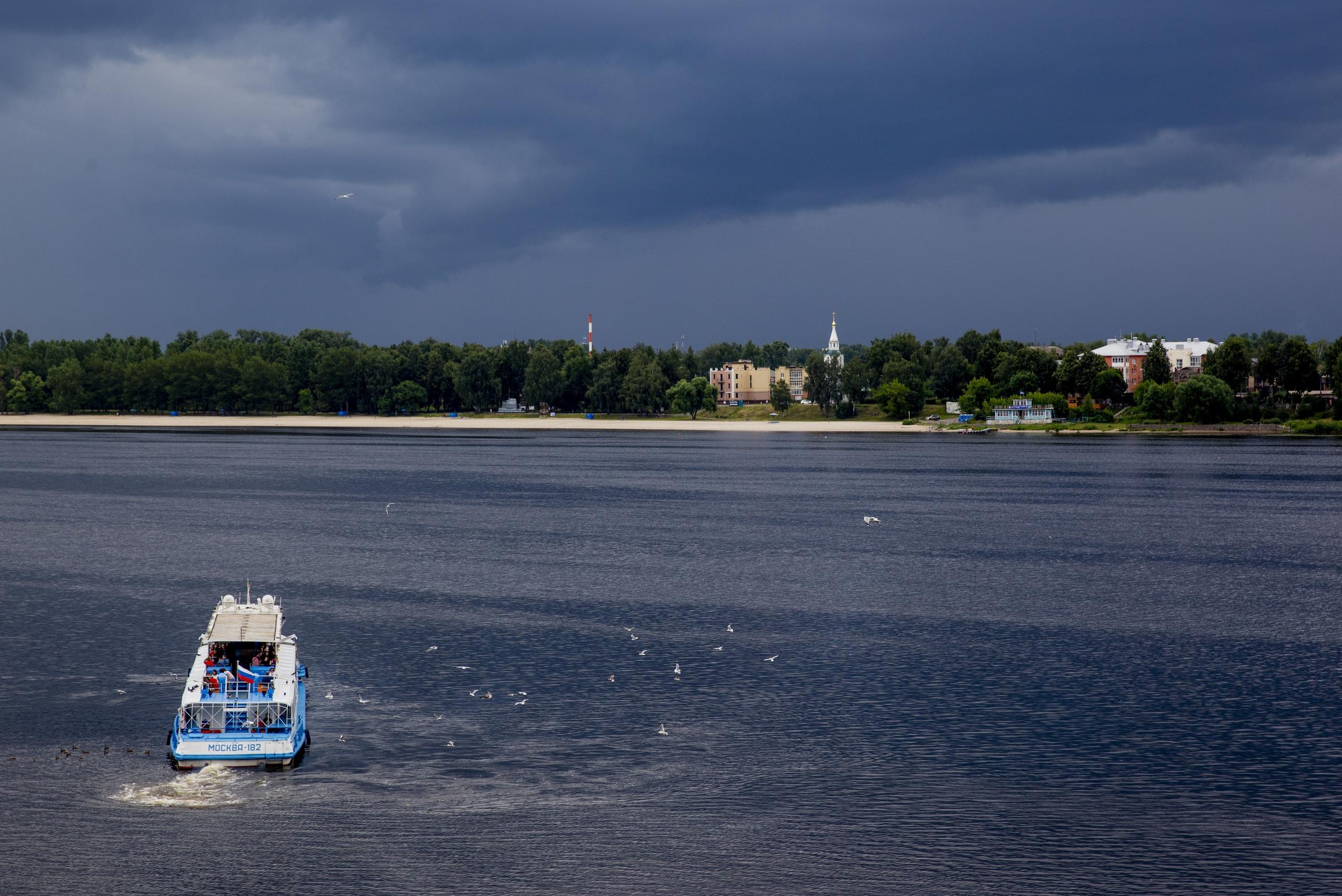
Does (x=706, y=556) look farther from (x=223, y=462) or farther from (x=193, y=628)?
(x=223, y=462)

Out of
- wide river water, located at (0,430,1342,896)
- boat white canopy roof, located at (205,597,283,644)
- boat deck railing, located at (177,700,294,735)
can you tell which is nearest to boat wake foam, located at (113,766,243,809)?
wide river water, located at (0,430,1342,896)

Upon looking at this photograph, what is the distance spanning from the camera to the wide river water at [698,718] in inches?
1151

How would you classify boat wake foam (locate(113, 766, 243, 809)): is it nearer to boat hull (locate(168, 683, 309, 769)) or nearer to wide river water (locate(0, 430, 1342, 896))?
wide river water (locate(0, 430, 1342, 896))

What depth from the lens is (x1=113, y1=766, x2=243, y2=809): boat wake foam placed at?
106ft

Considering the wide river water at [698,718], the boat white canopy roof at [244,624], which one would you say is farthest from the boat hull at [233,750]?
the boat white canopy roof at [244,624]

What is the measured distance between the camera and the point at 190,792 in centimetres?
3309

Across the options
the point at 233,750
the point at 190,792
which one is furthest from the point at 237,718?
the point at 190,792

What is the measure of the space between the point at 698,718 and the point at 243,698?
1451 cm

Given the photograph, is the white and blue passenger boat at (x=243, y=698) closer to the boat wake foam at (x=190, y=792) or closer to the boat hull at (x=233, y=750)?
the boat hull at (x=233, y=750)

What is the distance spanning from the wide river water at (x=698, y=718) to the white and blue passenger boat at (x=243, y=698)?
0.73 metres

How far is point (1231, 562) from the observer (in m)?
81.7

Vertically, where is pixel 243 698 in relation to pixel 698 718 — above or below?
above

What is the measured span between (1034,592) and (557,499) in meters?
66.6

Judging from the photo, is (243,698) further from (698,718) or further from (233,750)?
(698,718)
